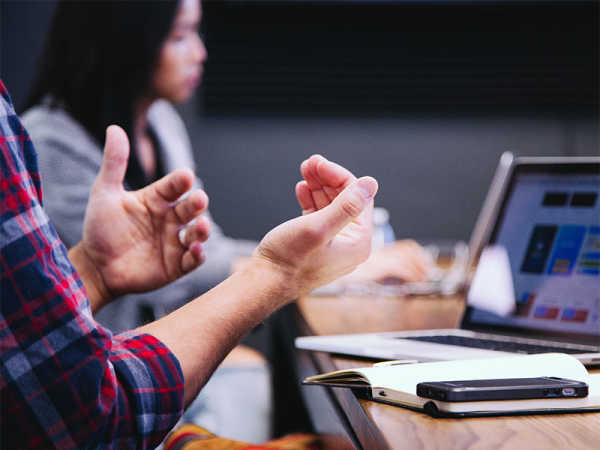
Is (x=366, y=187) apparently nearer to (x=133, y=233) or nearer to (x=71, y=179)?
(x=133, y=233)

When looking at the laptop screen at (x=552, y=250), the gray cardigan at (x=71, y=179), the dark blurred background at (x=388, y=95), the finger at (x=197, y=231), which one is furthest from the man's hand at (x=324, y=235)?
the dark blurred background at (x=388, y=95)

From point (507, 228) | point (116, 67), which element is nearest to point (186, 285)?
point (116, 67)

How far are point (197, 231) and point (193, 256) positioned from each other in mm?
40

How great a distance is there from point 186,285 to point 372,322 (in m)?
0.85

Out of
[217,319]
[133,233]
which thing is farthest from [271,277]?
[133,233]

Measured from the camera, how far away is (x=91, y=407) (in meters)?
0.65

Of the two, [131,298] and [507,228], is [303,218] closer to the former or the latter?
[507,228]

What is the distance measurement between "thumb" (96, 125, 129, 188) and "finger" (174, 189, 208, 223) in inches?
4.2

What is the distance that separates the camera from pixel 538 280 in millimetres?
1080

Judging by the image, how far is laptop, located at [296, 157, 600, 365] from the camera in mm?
966

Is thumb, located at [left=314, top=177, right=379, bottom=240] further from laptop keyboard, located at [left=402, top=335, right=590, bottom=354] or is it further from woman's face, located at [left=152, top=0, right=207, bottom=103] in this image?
woman's face, located at [left=152, top=0, right=207, bottom=103]

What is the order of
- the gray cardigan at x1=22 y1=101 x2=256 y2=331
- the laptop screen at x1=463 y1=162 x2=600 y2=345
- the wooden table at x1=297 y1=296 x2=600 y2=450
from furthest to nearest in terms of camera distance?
1. the gray cardigan at x1=22 y1=101 x2=256 y2=331
2. the laptop screen at x1=463 y1=162 x2=600 y2=345
3. the wooden table at x1=297 y1=296 x2=600 y2=450

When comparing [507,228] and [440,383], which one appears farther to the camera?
[507,228]

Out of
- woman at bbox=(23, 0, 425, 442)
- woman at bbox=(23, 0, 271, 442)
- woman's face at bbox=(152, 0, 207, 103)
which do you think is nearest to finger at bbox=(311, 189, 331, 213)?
woman at bbox=(23, 0, 425, 442)
